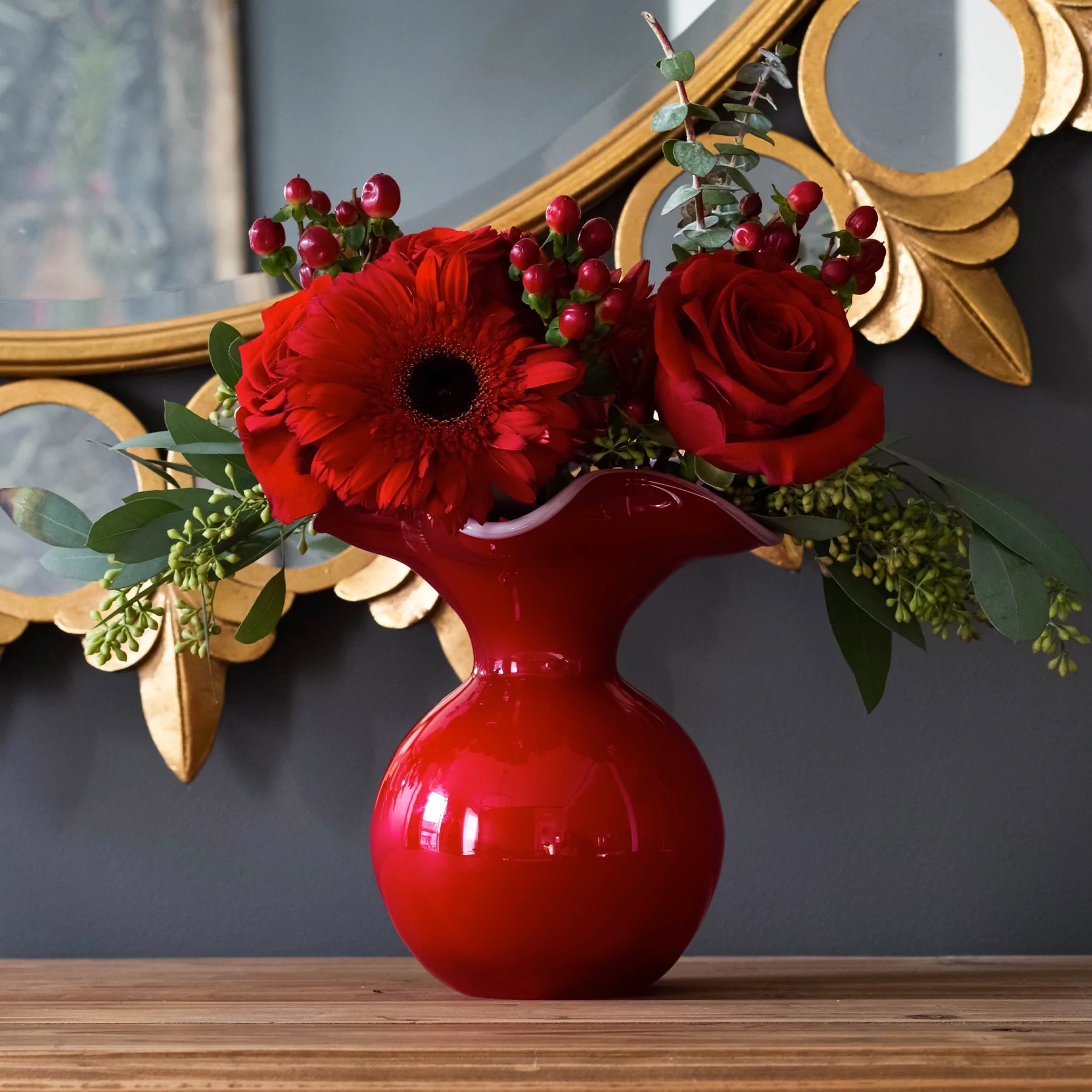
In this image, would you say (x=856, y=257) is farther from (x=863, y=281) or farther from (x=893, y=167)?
(x=893, y=167)

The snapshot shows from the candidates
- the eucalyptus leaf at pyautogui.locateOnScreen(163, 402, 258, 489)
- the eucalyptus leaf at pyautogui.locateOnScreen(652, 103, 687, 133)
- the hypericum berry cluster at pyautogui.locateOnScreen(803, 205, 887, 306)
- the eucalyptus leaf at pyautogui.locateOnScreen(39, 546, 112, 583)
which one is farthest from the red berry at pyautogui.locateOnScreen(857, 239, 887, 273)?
the eucalyptus leaf at pyautogui.locateOnScreen(39, 546, 112, 583)

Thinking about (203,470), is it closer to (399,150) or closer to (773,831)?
(399,150)

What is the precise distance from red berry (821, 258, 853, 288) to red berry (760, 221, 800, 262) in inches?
0.6

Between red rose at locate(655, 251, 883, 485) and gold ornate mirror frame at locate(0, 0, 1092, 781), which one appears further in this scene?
gold ornate mirror frame at locate(0, 0, 1092, 781)

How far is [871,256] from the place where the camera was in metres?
0.51

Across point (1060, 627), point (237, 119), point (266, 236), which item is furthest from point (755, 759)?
point (237, 119)

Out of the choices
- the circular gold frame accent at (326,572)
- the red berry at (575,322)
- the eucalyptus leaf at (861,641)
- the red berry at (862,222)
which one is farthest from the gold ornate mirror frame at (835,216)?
the red berry at (575,322)

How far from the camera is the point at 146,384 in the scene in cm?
77

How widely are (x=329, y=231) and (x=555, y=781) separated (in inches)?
10.4

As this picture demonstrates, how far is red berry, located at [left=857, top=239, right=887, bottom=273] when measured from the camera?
51 cm

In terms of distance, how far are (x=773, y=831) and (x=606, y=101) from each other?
0.50 m

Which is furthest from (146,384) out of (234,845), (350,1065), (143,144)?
(350,1065)

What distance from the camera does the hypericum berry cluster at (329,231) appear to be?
47 cm

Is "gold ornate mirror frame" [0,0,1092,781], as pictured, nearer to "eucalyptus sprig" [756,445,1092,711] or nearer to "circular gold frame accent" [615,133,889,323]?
"circular gold frame accent" [615,133,889,323]
